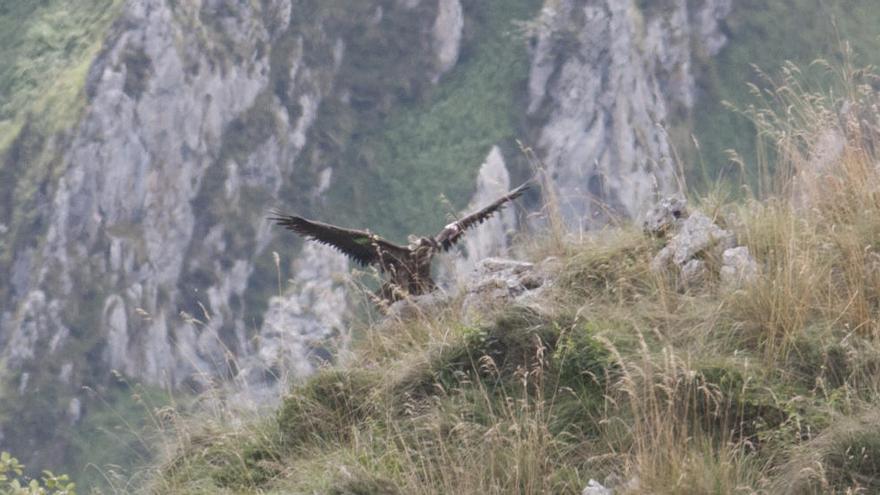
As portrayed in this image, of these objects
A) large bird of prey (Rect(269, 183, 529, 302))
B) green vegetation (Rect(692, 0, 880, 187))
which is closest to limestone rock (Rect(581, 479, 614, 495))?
large bird of prey (Rect(269, 183, 529, 302))

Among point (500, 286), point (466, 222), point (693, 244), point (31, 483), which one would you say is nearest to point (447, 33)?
point (466, 222)

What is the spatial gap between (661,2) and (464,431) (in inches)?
5845

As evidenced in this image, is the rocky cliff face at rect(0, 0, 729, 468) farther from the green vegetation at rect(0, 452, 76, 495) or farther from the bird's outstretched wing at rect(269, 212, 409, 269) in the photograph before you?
the green vegetation at rect(0, 452, 76, 495)

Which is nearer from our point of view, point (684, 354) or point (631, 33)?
point (684, 354)

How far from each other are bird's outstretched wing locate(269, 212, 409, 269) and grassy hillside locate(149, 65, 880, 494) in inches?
38.7

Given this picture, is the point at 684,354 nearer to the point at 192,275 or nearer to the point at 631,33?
the point at 192,275

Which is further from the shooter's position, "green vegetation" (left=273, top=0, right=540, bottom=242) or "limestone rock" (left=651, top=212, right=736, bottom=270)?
"green vegetation" (left=273, top=0, right=540, bottom=242)

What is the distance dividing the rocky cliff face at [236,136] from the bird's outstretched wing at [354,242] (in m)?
110

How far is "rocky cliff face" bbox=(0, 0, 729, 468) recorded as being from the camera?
124 m

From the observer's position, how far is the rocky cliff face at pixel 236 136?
408 ft

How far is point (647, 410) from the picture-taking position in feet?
20.5

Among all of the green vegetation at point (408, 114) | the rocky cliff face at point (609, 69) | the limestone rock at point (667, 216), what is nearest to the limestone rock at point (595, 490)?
the limestone rock at point (667, 216)

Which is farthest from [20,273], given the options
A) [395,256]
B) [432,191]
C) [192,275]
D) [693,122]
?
[395,256]

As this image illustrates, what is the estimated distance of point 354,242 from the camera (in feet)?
30.7
